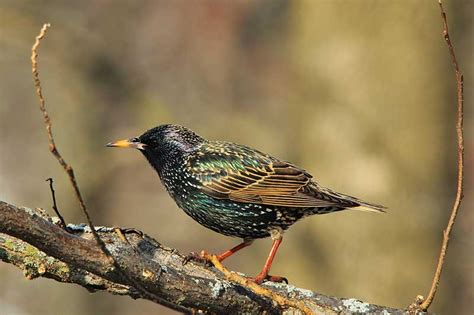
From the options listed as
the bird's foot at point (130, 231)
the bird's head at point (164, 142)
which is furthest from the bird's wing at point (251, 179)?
the bird's foot at point (130, 231)

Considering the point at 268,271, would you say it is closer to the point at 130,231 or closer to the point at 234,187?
the point at 234,187

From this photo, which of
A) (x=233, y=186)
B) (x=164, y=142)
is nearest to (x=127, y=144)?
(x=164, y=142)

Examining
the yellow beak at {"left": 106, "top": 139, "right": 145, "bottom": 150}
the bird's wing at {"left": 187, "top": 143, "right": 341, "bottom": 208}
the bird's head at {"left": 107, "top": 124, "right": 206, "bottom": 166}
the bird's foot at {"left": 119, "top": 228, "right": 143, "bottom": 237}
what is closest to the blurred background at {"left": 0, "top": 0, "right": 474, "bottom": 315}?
the bird's wing at {"left": 187, "top": 143, "right": 341, "bottom": 208}

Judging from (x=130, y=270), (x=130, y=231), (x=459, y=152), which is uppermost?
(x=459, y=152)

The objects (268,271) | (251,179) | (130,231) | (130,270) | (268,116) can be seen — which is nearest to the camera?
(130,270)

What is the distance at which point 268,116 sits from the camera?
512 inches

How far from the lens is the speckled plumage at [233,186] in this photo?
5.41 meters

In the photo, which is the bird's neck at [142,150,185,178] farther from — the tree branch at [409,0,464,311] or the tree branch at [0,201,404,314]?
the tree branch at [409,0,464,311]

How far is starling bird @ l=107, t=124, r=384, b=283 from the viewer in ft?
17.7

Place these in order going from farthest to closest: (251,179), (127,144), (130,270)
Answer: (251,179) → (127,144) → (130,270)

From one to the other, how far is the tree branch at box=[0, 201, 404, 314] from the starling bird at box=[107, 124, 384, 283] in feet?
2.23

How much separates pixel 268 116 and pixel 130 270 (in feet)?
30.9

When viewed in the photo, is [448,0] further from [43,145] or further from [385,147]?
[43,145]

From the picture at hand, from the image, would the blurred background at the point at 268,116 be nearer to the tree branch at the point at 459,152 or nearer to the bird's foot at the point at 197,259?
the bird's foot at the point at 197,259
